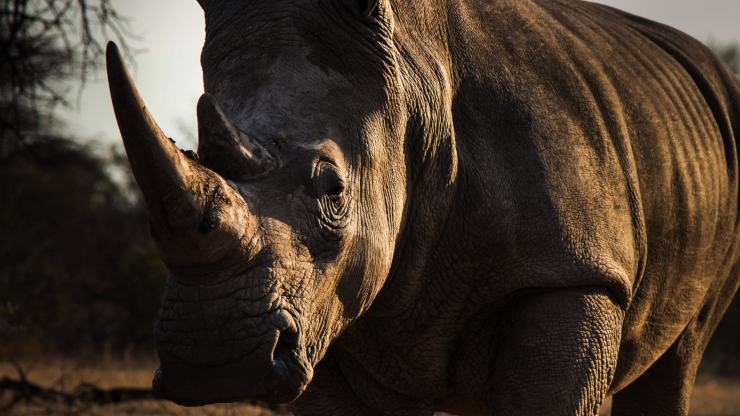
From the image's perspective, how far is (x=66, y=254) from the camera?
13336 mm

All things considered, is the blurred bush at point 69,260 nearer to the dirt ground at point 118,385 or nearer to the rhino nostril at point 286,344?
the dirt ground at point 118,385

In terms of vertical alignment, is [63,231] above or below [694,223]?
below

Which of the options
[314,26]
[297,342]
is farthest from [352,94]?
[297,342]

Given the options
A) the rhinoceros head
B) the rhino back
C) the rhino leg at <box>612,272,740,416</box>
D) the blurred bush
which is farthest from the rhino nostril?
the blurred bush

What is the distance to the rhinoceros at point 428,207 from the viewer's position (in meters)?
2.78

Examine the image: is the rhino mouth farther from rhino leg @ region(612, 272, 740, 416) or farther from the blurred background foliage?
the blurred background foliage

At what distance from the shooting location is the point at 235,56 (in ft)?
10.8

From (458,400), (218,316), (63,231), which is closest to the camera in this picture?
(218,316)

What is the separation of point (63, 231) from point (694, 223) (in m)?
10.5

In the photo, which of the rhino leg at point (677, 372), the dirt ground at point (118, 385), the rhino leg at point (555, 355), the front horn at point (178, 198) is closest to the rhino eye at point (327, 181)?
the front horn at point (178, 198)

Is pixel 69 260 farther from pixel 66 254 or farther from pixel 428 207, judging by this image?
pixel 428 207

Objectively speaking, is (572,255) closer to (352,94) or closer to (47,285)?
(352,94)

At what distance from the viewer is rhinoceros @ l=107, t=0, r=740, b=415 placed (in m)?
2.78

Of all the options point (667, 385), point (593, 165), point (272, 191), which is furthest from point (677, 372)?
point (272, 191)
